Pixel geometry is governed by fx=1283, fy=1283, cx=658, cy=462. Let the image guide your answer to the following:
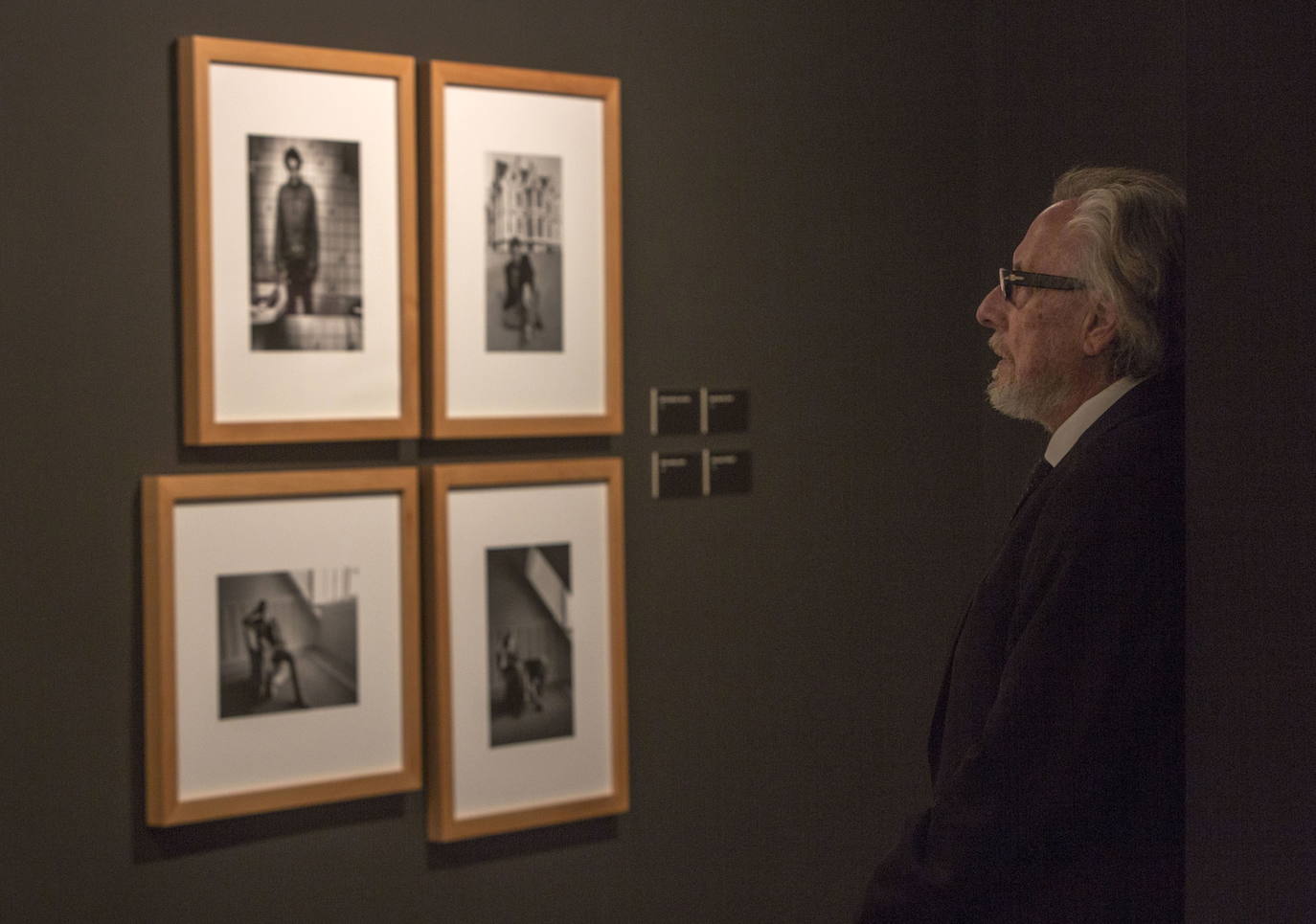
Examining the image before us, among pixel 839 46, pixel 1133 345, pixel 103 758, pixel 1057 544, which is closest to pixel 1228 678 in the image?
pixel 1057 544

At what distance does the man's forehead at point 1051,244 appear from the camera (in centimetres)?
199

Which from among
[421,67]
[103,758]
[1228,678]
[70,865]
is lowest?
[70,865]

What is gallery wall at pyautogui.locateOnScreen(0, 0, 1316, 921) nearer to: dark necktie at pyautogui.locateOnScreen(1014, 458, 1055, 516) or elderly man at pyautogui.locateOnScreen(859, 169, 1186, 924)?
dark necktie at pyautogui.locateOnScreen(1014, 458, 1055, 516)

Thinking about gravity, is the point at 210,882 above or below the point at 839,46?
below

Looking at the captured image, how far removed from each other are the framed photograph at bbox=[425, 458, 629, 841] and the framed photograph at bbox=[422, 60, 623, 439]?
0.15 m

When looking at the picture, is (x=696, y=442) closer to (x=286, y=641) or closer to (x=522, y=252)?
(x=522, y=252)

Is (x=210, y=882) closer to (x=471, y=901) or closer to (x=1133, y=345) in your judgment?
(x=471, y=901)

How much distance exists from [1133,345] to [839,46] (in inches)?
70.5

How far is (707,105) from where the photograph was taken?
3246 millimetres

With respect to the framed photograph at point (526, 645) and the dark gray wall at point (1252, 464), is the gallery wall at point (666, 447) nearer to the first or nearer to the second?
the framed photograph at point (526, 645)

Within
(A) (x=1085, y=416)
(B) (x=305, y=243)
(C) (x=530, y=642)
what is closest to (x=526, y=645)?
(C) (x=530, y=642)

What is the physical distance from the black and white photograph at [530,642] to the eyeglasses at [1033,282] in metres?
1.35

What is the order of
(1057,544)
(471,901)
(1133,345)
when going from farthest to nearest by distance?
(471,901), (1133,345), (1057,544)

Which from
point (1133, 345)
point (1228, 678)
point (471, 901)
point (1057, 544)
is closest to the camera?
point (1228, 678)
